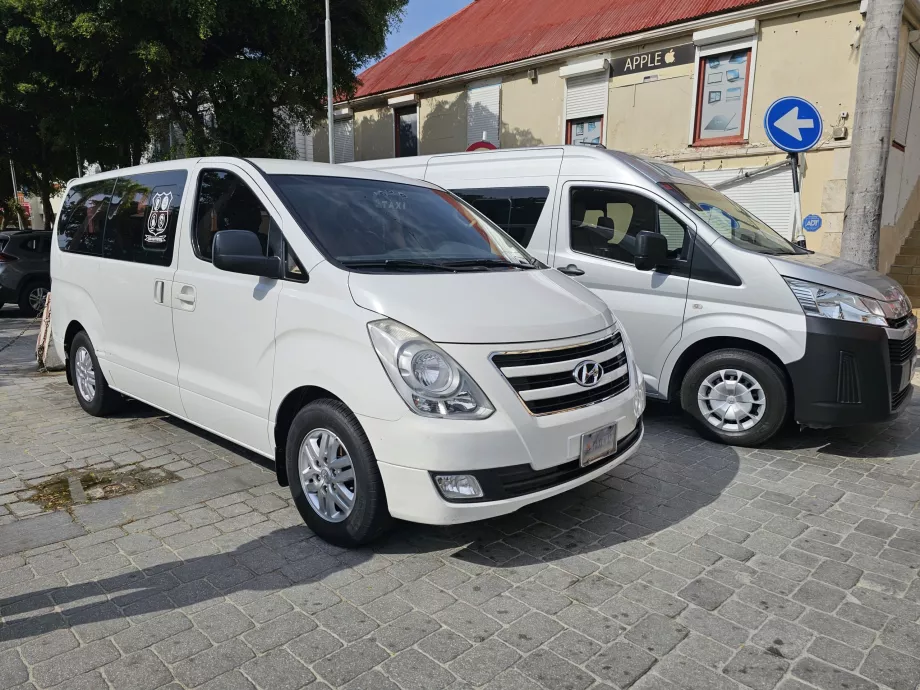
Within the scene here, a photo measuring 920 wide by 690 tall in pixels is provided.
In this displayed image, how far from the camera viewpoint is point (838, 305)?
4.69 metres

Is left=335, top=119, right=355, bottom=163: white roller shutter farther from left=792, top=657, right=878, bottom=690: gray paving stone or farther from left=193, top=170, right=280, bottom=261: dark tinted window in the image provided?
left=792, top=657, right=878, bottom=690: gray paving stone

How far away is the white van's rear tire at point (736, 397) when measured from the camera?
4.91 m

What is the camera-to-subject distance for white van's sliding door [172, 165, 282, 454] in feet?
12.3

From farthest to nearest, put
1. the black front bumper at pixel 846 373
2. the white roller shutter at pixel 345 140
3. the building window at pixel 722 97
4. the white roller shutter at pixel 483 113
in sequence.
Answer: the white roller shutter at pixel 345 140
the white roller shutter at pixel 483 113
the building window at pixel 722 97
the black front bumper at pixel 846 373

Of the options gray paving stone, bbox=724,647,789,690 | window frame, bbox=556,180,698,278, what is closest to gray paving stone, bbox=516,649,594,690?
gray paving stone, bbox=724,647,789,690

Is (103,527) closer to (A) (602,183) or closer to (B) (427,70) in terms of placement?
(A) (602,183)

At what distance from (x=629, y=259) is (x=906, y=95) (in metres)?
10.5

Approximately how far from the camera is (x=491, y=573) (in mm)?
3264

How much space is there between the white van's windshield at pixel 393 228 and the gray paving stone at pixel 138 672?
1935 mm

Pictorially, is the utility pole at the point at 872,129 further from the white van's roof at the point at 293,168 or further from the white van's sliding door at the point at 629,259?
the white van's roof at the point at 293,168

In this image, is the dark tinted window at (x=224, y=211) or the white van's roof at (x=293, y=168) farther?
the white van's roof at (x=293, y=168)

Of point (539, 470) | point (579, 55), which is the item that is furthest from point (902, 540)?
point (579, 55)

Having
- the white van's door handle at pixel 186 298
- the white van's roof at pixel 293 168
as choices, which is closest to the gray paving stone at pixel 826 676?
the white van's roof at pixel 293 168

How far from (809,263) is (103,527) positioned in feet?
16.2
